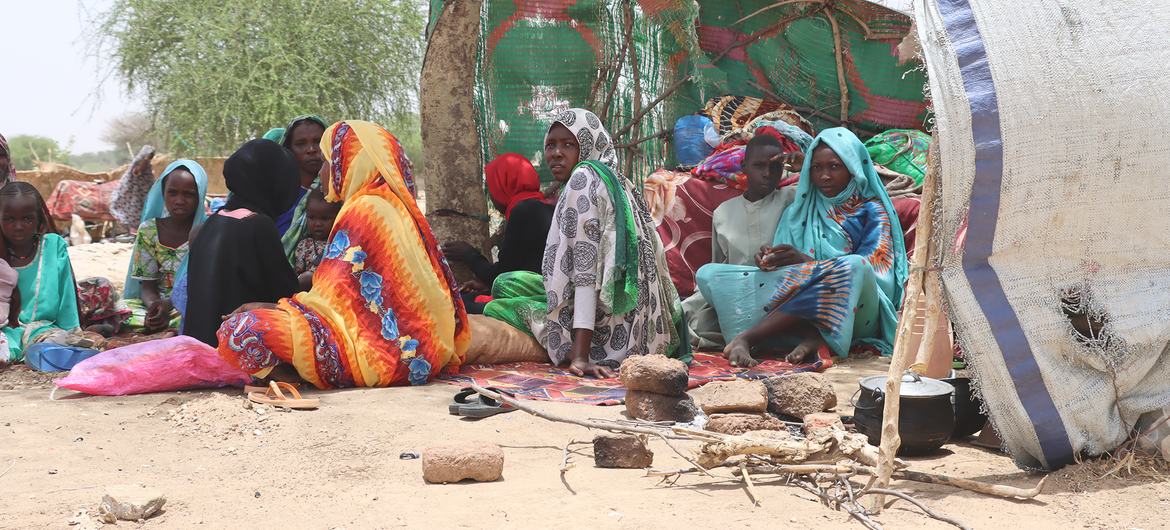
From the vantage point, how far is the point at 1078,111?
322 centimetres

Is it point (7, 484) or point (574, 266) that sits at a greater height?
point (574, 266)

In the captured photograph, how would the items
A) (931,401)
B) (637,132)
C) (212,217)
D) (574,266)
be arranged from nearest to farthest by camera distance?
(931,401)
(212,217)
(574,266)
(637,132)

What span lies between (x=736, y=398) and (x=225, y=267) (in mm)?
2611

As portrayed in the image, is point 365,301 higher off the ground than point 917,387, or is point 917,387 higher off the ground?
point 365,301

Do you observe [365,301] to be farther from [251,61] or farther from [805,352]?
[251,61]

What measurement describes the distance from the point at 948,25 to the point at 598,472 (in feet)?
6.06

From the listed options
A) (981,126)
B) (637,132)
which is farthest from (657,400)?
(637,132)

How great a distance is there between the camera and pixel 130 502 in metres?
2.93

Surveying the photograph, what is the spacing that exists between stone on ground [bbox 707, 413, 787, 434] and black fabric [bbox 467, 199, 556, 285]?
2396 millimetres

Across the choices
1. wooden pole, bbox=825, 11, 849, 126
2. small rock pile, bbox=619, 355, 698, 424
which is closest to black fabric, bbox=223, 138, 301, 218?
small rock pile, bbox=619, 355, 698, 424

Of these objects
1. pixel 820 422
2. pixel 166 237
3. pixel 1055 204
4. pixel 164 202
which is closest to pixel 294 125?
pixel 164 202

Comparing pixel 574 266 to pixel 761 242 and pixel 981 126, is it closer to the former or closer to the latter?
pixel 761 242

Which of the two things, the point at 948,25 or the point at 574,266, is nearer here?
the point at 948,25

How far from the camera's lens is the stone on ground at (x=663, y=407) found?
4266 mm
